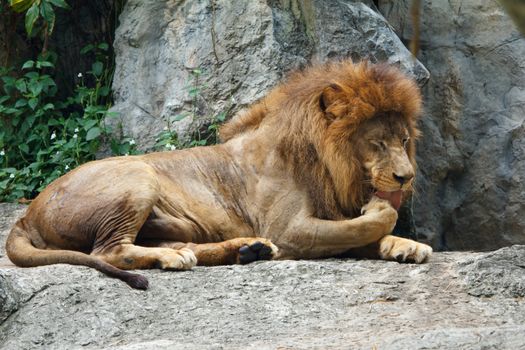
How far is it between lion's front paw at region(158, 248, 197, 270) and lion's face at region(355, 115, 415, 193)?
1.22 metres

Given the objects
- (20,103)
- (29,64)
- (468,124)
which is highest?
(29,64)

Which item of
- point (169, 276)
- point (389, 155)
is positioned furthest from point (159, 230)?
point (389, 155)

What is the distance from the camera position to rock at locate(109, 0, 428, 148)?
7426mm

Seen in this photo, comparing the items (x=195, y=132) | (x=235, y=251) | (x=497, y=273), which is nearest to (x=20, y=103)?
(x=195, y=132)

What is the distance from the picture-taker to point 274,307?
4.64m

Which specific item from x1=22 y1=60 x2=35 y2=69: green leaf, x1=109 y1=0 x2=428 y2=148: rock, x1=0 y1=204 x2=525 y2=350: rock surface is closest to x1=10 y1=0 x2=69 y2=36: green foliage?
x1=22 y1=60 x2=35 y2=69: green leaf

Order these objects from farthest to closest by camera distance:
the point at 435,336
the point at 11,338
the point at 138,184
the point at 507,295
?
the point at 138,184 < the point at 507,295 < the point at 11,338 < the point at 435,336

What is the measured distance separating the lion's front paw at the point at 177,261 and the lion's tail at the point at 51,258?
0.33 m

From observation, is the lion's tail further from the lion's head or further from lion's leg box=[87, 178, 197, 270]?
the lion's head

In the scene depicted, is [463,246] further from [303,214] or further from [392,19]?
[303,214]

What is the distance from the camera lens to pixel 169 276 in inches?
199

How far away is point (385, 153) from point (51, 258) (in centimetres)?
200

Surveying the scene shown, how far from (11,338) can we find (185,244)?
1.50 meters

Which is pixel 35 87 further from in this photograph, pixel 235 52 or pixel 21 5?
pixel 235 52
